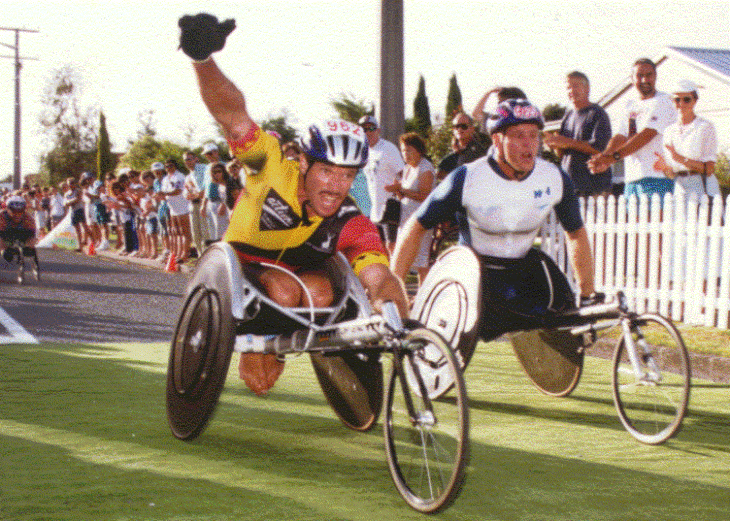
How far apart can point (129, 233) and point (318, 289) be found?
737 inches

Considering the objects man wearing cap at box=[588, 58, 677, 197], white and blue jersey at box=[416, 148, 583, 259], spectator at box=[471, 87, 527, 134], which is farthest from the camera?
man wearing cap at box=[588, 58, 677, 197]

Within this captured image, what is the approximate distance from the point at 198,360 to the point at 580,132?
6.04 meters

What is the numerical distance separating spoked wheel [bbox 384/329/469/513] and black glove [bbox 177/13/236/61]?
1.63m

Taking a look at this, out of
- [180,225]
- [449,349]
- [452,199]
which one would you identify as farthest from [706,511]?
[180,225]

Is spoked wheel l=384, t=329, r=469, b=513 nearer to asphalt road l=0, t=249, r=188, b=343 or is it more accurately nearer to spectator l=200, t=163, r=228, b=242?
asphalt road l=0, t=249, r=188, b=343

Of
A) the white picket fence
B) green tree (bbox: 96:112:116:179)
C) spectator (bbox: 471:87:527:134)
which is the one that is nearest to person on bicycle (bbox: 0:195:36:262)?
spectator (bbox: 471:87:527:134)

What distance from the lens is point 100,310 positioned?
11.6 metres

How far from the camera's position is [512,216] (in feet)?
19.4

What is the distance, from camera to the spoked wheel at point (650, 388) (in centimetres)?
492

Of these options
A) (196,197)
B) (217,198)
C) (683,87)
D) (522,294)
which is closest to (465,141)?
(683,87)

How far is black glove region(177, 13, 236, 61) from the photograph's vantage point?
4371 millimetres

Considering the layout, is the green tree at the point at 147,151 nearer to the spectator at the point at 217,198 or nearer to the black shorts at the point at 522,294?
the spectator at the point at 217,198

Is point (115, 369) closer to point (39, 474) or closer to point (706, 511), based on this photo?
point (39, 474)

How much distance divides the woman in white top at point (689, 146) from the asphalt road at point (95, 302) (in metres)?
5.09
